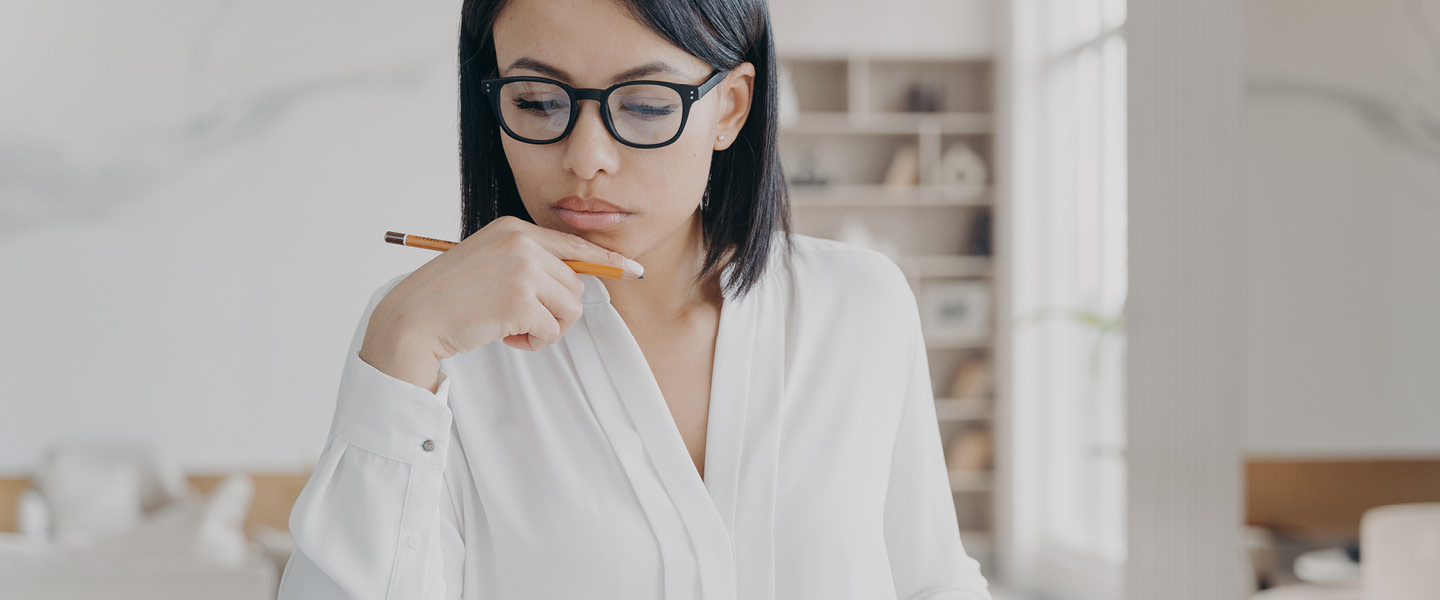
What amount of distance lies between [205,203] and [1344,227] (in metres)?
2.65

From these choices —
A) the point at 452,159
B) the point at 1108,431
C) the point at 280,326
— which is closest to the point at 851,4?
the point at 1108,431

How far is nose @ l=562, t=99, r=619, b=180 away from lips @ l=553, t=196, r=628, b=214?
30mm

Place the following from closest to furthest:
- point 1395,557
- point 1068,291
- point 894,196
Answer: point 1395,557 < point 1068,291 < point 894,196

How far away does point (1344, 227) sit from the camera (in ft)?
6.71

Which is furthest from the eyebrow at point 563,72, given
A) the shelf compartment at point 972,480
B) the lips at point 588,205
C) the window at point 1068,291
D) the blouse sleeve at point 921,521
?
the shelf compartment at point 972,480

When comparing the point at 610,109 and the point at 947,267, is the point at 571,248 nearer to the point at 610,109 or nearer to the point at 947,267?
the point at 610,109

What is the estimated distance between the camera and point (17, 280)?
2.72 metres

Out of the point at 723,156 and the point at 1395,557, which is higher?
the point at 723,156

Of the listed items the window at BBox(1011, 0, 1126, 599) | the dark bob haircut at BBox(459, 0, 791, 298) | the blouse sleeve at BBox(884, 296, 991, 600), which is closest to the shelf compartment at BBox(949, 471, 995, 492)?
the window at BBox(1011, 0, 1126, 599)

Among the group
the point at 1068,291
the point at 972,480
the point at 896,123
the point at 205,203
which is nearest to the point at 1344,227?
the point at 205,203

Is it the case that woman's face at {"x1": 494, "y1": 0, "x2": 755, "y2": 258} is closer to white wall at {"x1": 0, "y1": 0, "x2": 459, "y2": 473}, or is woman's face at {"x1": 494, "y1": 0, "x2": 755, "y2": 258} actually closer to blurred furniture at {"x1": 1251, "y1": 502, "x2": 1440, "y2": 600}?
blurred furniture at {"x1": 1251, "y1": 502, "x2": 1440, "y2": 600}

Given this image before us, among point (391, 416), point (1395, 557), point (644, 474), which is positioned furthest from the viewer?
point (1395, 557)

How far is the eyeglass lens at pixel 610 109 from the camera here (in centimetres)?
88

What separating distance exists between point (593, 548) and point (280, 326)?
2109 mm
